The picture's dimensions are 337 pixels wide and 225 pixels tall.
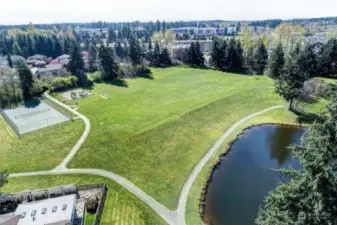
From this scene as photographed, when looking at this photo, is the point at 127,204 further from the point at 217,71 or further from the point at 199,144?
the point at 217,71

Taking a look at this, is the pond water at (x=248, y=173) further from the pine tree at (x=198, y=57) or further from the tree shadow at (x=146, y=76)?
the pine tree at (x=198, y=57)

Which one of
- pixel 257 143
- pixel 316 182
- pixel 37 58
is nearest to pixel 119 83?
pixel 257 143

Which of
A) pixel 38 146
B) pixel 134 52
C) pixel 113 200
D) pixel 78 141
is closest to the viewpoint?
pixel 113 200

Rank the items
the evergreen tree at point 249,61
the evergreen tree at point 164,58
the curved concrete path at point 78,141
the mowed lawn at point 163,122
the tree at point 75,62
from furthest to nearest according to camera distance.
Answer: the evergreen tree at point 164,58
the evergreen tree at point 249,61
the tree at point 75,62
the curved concrete path at point 78,141
the mowed lawn at point 163,122

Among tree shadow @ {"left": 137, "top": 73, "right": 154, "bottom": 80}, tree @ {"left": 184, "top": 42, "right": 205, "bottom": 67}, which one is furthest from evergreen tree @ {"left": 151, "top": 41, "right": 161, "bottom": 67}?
tree shadow @ {"left": 137, "top": 73, "right": 154, "bottom": 80}

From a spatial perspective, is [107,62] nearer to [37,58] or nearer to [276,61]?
[37,58]

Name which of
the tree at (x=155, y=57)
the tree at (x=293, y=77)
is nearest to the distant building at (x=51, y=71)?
the tree at (x=155, y=57)

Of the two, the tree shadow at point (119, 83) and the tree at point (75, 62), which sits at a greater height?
the tree at point (75, 62)
